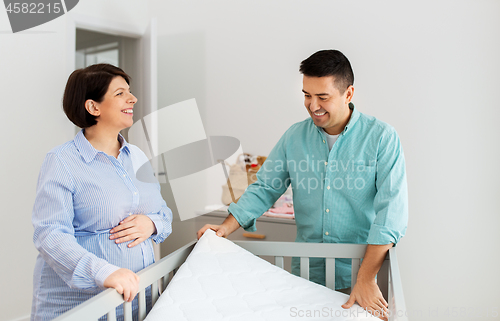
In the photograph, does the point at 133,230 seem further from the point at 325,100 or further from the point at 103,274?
the point at 325,100

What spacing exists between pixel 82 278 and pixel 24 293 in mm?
1701

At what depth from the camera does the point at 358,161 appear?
1.22 meters

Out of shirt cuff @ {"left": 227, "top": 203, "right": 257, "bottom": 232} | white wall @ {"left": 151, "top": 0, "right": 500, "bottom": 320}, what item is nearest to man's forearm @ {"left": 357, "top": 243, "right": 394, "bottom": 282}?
shirt cuff @ {"left": 227, "top": 203, "right": 257, "bottom": 232}

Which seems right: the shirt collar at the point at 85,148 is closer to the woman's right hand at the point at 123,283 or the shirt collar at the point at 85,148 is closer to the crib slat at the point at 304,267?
the woman's right hand at the point at 123,283

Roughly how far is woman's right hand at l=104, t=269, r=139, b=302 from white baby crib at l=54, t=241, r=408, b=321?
13mm

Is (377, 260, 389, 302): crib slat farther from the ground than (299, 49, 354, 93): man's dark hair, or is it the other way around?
(299, 49, 354, 93): man's dark hair

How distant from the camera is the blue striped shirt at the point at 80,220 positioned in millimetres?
905

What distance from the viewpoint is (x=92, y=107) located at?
1.14 m

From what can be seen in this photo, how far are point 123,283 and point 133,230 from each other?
0.28 m

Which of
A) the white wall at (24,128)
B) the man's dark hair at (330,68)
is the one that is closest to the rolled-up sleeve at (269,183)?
the man's dark hair at (330,68)

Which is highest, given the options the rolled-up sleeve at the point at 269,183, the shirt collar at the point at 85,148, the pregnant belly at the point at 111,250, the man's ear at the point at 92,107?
the man's ear at the point at 92,107

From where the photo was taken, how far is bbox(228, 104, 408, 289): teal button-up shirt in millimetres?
1144

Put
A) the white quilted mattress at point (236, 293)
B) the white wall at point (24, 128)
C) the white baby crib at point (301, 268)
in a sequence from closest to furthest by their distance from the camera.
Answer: the white baby crib at point (301, 268) → the white quilted mattress at point (236, 293) → the white wall at point (24, 128)

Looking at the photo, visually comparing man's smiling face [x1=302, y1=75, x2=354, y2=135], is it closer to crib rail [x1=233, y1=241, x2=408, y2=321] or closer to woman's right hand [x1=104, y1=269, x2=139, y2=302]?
crib rail [x1=233, y1=241, x2=408, y2=321]
